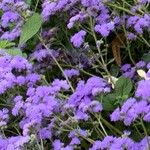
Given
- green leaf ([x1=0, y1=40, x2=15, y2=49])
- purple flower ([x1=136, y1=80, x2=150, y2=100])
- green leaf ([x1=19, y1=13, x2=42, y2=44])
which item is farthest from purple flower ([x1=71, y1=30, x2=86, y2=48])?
purple flower ([x1=136, y1=80, x2=150, y2=100])

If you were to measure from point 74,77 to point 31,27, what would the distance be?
34 centimetres

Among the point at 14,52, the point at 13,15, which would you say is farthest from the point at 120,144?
the point at 13,15

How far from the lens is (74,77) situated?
103 inches

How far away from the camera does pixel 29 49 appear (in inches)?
118

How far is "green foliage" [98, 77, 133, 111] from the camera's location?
2354mm

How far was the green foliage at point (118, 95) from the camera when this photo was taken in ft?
7.72

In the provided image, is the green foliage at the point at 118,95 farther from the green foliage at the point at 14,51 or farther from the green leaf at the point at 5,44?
the green leaf at the point at 5,44

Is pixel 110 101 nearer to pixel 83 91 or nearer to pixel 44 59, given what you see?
pixel 83 91

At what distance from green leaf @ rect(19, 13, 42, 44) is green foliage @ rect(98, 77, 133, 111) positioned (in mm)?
535

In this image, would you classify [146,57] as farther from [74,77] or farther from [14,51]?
[14,51]

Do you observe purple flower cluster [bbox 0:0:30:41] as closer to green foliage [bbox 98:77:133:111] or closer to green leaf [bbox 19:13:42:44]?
green leaf [bbox 19:13:42:44]

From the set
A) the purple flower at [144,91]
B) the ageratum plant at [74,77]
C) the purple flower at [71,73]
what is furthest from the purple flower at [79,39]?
the purple flower at [144,91]

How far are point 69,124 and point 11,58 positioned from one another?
0.58 metres

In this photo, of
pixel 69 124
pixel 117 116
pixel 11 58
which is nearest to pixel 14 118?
pixel 11 58
